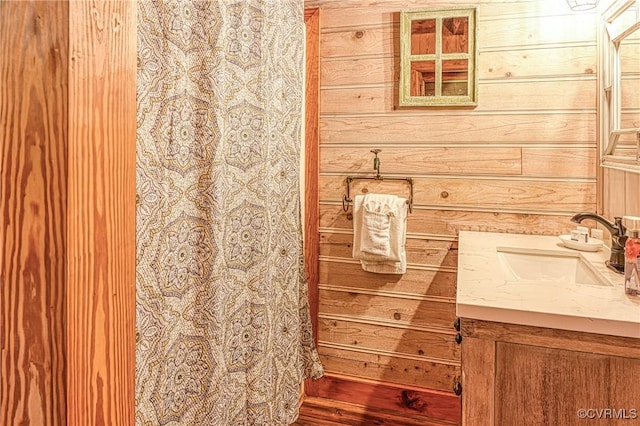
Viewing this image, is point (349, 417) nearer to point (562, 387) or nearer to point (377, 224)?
point (377, 224)

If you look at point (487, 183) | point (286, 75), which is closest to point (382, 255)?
point (487, 183)

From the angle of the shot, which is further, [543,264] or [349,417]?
[349,417]

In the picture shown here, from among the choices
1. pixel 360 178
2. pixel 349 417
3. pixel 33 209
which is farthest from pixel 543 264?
pixel 33 209

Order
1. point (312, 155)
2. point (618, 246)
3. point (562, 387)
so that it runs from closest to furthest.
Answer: point (562, 387), point (618, 246), point (312, 155)

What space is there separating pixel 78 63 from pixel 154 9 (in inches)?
16.2

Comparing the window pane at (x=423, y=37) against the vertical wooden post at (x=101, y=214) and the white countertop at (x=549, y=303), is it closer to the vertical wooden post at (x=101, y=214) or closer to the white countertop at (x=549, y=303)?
the white countertop at (x=549, y=303)

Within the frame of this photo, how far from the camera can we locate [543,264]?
1.80m

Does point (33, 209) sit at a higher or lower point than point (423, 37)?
lower

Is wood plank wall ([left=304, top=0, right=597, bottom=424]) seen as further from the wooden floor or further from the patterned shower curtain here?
the patterned shower curtain

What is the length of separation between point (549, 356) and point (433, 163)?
1.39 metres

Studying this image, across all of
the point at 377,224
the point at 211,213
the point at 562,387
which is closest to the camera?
the point at 562,387

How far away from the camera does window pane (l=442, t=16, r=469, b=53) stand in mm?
2238

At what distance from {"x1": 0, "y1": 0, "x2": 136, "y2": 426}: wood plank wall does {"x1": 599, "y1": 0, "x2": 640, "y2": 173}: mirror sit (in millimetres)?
1613

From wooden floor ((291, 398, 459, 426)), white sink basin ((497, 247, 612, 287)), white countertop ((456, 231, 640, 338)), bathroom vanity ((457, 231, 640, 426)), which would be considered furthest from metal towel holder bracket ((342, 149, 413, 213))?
bathroom vanity ((457, 231, 640, 426))
